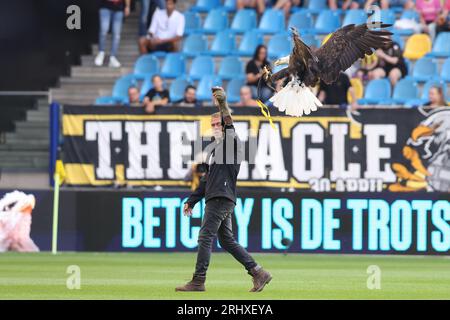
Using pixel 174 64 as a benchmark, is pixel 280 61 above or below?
above

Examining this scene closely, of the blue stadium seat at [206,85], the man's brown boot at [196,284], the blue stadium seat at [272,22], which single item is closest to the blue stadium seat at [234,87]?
the blue stadium seat at [206,85]

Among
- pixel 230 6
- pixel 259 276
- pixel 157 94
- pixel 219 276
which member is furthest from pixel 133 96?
pixel 259 276

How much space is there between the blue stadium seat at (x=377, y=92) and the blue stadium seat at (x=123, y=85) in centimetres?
481

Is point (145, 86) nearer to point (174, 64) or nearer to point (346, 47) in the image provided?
point (174, 64)

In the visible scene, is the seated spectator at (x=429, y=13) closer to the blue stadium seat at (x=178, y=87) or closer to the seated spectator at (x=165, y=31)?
the seated spectator at (x=165, y=31)

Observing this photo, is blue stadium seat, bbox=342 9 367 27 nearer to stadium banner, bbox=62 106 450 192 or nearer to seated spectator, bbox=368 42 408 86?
seated spectator, bbox=368 42 408 86

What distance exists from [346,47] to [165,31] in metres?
13.1

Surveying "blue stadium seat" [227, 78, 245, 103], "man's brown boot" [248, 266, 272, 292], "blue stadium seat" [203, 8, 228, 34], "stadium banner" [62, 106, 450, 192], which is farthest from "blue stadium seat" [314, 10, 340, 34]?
"man's brown boot" [248, 266, 272, 292]

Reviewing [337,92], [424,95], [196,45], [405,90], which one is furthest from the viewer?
[196,45]

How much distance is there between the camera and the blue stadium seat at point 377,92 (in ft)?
87.8

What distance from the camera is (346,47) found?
1667 cm

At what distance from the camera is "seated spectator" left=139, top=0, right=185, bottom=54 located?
2914 centimetres
